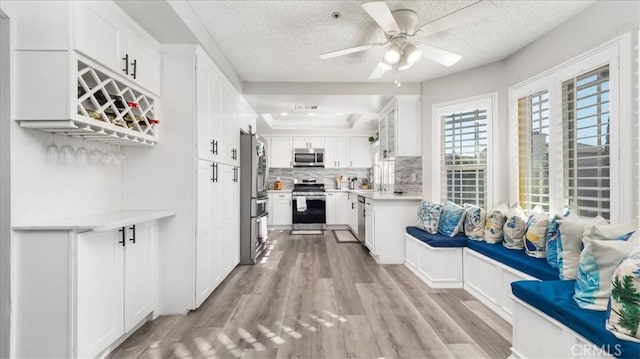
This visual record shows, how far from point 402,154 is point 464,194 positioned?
991mm

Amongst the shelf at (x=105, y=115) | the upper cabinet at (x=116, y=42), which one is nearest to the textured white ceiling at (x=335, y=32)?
the upper cabinet at (x=116, y=42)

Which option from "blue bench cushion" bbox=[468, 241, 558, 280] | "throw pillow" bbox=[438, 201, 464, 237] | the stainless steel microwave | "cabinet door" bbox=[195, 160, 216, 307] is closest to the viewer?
"blue bench cushion" bbox=[468, 241, 558, 280]

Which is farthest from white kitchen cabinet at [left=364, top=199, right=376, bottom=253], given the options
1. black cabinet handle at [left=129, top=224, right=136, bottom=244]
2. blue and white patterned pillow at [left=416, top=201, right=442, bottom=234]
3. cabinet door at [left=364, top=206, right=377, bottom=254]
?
black cabinet handle at [left=129, top=224, right=136, bottom=244]

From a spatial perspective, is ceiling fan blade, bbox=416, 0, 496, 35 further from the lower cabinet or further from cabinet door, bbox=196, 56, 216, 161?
the lower cabinet

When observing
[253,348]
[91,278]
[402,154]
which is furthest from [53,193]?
[402,154]

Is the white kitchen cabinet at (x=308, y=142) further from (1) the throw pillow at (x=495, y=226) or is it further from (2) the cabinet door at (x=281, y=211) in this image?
(1) the throw pillow at (x=495, y=226)

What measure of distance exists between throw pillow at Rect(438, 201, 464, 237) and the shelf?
311 cm

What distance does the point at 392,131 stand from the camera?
4305 millimetres

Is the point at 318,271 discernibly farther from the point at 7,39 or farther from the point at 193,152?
the point at 7,39

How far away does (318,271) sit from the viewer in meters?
3.48

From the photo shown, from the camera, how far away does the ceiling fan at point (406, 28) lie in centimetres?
188

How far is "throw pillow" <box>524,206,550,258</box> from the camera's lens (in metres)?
2.21

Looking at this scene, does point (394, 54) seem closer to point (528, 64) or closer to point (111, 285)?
point (528, 64)

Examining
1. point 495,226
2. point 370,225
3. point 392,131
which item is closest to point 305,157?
point 392,131
